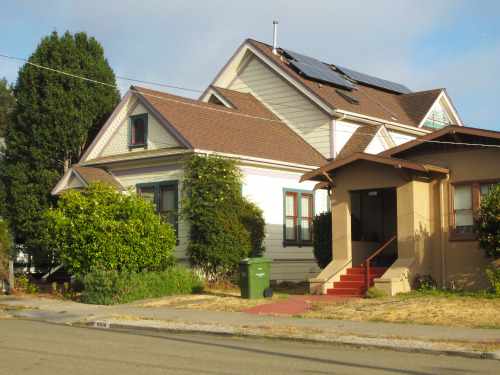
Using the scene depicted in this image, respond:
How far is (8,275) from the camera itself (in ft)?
70.2

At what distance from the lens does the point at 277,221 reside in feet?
79.2

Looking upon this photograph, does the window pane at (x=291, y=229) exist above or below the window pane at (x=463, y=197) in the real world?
below

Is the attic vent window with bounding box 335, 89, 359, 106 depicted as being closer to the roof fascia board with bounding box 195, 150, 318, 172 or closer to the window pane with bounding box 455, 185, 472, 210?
the roof fascia board with bounding box 195, 150, 318, 172

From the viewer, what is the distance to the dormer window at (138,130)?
79.2 feet

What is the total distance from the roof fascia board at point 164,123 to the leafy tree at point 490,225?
958 cm

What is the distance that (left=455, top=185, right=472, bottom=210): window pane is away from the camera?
18.2 metres

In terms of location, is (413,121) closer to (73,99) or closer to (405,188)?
(405,188)

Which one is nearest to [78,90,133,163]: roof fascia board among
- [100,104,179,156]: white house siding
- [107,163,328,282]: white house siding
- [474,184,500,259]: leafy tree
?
[100,104,179,156]: white house siding

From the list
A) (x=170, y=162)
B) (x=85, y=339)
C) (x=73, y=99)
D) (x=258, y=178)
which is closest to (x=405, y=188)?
(x=258, y=178)

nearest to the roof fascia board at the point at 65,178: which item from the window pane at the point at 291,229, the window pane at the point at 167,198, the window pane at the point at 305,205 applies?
the window pane at the point at 167,198

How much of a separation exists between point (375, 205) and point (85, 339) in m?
12.9

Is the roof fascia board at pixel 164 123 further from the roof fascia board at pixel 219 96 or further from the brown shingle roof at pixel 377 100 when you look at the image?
the brown shingle roof at pixel 377 100

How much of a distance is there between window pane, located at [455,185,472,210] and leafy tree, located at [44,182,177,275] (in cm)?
823

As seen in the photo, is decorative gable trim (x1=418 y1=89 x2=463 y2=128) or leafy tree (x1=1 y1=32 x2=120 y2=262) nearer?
leafy tree (x1=1 y1=32 x2=120 y2=262)
